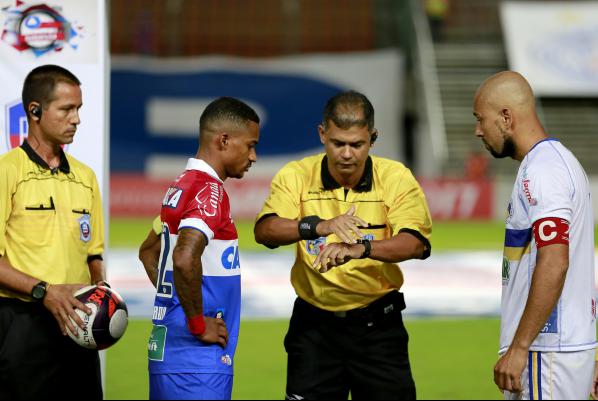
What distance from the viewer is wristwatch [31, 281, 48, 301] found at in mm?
4960

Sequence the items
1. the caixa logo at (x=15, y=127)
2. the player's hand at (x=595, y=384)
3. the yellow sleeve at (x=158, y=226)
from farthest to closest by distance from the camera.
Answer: the caixa logo at (x=15, y=127) < the yellow sleeve at (x=158, y=226) < the player's hand at (x=595, y=384)

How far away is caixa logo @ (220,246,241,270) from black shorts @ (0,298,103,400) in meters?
1.06

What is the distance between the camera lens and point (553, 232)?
4383 millimetres

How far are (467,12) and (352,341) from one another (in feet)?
99.4

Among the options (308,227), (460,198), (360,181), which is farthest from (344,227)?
(460,198)

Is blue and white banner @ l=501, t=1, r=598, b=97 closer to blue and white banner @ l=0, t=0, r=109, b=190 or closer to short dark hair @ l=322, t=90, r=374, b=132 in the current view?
blue and white banner @ l=0, t=0, r=109, b=190

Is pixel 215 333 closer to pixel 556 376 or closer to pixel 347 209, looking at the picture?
pixel 347 209

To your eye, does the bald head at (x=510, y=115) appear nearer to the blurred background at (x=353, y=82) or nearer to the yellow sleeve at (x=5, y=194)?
the yellow sleeve at (x=5, y=194)

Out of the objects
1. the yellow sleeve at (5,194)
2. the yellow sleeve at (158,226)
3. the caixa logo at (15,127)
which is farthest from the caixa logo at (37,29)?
the yellow sleeve at (158,226)

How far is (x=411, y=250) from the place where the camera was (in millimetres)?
5211

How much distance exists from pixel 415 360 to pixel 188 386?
16.0 ft

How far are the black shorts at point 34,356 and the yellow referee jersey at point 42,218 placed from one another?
141mm

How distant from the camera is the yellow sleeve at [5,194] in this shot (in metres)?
5.01

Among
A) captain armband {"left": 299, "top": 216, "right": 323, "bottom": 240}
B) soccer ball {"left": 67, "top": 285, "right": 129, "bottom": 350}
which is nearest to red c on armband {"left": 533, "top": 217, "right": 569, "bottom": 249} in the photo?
captain armband {"left": 299, "top": 216, "right": 323, "bottom": 240}
